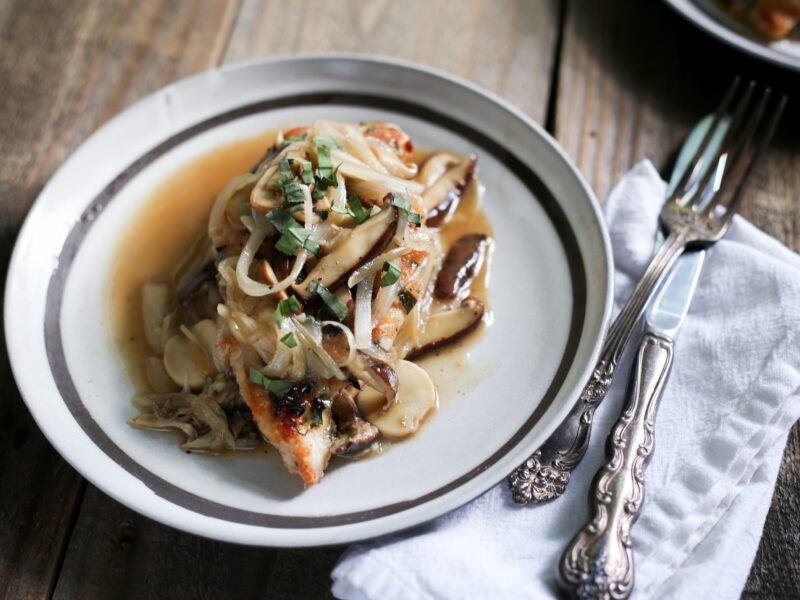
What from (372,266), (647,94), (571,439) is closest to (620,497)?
(571,439)

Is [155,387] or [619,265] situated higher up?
[619,265]

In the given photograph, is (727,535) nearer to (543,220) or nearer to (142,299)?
(543,220)

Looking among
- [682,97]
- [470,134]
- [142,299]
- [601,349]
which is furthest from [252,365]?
[682,97]

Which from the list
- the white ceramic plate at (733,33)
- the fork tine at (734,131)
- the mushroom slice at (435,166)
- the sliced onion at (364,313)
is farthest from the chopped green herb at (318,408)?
the white ceramic plate at (733,33)

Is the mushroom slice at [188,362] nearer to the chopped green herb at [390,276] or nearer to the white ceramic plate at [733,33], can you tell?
the chopped green herb at [390,276]

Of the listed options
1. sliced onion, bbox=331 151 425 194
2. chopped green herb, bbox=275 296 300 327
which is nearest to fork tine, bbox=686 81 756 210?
sliced onion, bbox=331 151 425 194

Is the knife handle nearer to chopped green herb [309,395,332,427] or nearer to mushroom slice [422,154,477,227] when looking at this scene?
chopped green herb [309,395,332,427]
